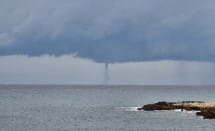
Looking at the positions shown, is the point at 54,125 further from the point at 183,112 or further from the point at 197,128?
the point at 183,112

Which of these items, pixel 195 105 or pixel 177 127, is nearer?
pixel 177 127

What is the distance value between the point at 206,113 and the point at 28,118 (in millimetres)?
33624

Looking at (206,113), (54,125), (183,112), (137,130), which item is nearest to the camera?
(137,130)

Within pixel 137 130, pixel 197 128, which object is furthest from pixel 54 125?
pixel 197 128

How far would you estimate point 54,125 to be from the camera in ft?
318

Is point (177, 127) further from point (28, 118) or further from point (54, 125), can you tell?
point (28, 118)

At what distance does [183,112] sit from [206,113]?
1589cm

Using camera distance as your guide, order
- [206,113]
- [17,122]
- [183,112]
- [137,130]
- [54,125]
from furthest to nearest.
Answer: [183,112], [206,113], [17,122], [54,125], [137,130]

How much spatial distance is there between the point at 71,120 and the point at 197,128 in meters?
25.7

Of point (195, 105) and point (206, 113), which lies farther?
point (195, 105)

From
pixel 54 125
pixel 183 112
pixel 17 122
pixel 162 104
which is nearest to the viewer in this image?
pixel 54 125

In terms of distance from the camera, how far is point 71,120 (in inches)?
4235

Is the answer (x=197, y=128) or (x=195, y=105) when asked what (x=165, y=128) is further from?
(x=195, y=105)

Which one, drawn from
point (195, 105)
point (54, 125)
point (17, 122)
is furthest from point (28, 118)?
point (195, 105)
